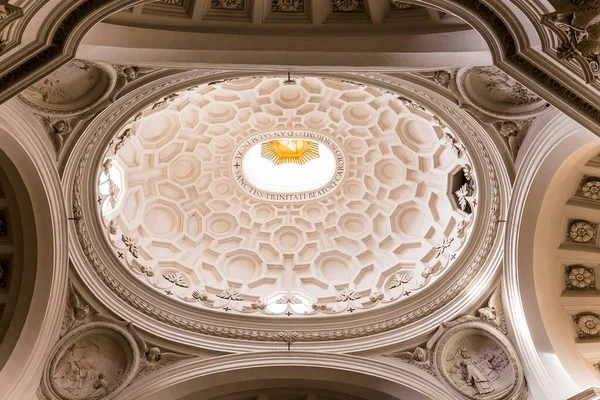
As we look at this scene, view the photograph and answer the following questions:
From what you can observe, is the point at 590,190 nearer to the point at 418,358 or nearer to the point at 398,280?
the point at 418,358

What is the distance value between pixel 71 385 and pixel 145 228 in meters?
5.58

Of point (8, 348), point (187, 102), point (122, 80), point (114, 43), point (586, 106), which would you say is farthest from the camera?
point (187, 102)

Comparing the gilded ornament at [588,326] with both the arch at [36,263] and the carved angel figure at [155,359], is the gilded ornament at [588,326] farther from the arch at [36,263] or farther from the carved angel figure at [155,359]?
the arch at [36,263]

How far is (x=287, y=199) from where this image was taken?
70.3ft

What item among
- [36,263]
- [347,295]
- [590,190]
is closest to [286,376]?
[347,295]

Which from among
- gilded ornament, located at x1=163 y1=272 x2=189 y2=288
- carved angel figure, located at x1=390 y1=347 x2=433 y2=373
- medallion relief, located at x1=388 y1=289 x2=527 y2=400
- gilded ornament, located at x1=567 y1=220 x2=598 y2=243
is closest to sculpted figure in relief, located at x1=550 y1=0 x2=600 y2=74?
gilded ornament, located at x1=567 y1=220 x2=598 y2=243

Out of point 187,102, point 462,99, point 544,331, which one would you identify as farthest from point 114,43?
point 544,331

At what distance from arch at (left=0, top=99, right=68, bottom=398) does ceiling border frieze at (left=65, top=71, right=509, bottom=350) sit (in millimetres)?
661

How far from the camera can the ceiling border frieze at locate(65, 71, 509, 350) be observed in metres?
13.9

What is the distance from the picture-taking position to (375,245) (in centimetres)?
2047

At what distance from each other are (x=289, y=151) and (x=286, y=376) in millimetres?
8354

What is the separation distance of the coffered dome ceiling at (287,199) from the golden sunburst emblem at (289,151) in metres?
0.04

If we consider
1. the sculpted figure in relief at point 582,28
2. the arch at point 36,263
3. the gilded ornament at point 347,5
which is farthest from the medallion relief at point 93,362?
the sculpted figure in relief at point 582,28

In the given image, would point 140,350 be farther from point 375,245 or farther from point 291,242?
point 375,245
